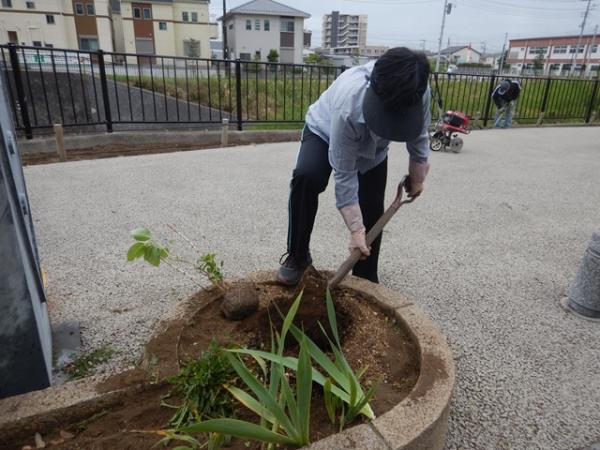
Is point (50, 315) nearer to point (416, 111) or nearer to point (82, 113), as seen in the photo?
point (416, 111)

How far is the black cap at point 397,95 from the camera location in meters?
1.64

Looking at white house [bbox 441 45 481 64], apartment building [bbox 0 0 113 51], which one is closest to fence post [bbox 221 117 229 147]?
apartment building [bbox 0 0 113 51]

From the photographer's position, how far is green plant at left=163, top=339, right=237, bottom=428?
1526 mm

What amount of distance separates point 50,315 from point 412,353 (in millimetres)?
2016

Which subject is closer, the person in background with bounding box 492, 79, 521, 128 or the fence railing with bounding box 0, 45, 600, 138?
the fence railing with bounding box 0, 45, 600, 138

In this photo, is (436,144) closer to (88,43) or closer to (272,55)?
(272,55)

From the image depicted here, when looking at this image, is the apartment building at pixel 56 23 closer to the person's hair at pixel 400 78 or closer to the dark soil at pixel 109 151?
the dark soil at pixel 109 151

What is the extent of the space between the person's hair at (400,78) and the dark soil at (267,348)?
93 centimetres

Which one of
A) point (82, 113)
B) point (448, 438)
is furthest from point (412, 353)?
point (82, 113)

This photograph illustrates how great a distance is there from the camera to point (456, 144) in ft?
24.9

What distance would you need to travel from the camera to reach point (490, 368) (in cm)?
217

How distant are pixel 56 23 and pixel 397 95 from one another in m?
42.2

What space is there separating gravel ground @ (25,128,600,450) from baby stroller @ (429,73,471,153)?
96 centimetres

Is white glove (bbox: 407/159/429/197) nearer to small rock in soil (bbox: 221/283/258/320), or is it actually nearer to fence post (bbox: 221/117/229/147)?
small rock in soil (bbox: 221/283/258/320)
